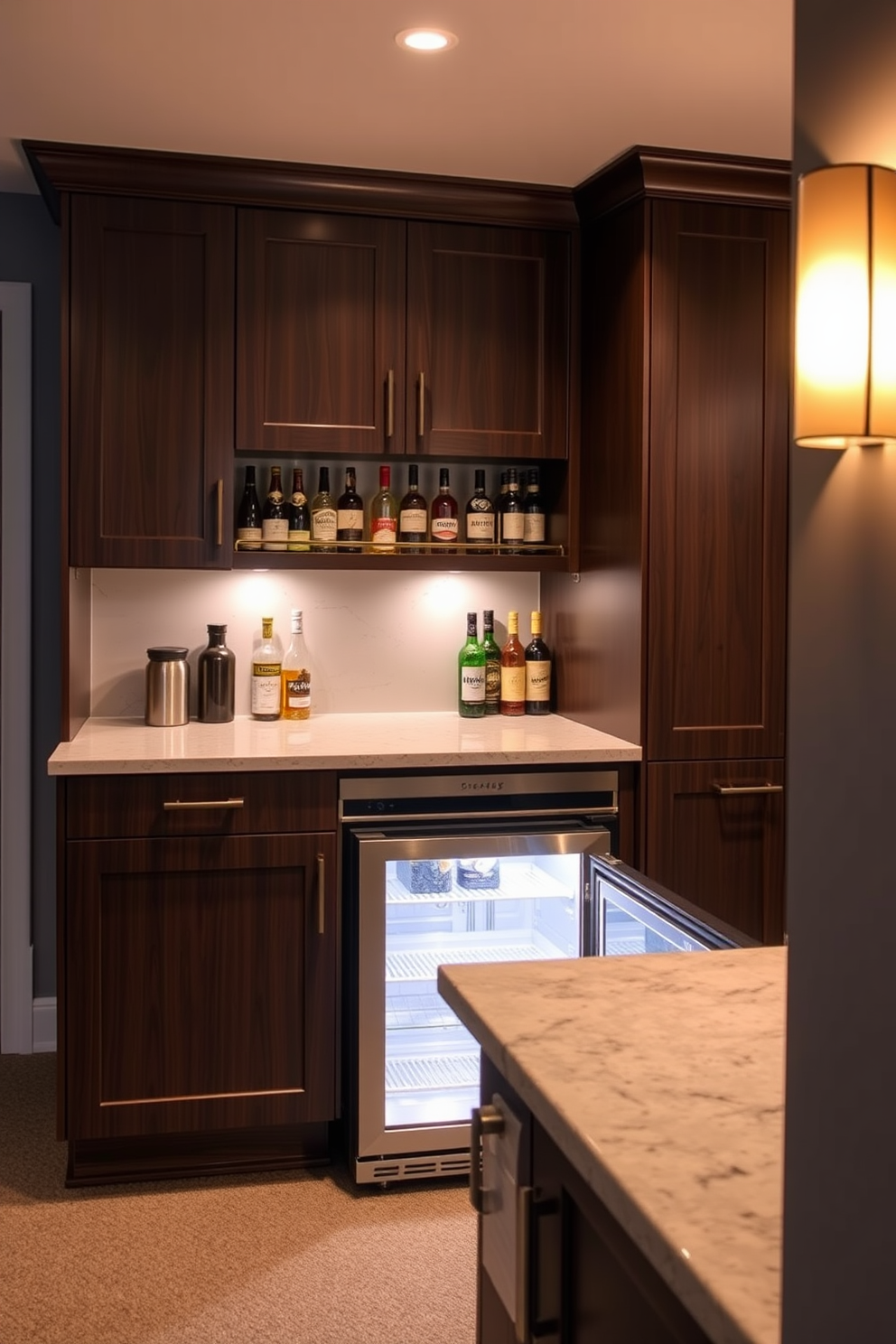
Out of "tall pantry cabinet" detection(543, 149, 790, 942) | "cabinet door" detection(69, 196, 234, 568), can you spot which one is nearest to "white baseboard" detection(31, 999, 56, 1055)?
"cabinet door" detection(69, 196, 234, 568)

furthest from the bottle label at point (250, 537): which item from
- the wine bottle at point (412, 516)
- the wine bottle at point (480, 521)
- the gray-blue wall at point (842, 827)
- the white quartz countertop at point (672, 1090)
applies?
the gray-blue wall at point (842, 827)

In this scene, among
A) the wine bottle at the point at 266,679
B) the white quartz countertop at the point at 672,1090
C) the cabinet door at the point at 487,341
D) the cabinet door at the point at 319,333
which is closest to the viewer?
the white quartz countertop at the point at 672,1090

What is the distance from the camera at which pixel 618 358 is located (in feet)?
10.9

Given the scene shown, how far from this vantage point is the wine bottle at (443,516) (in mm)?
3602

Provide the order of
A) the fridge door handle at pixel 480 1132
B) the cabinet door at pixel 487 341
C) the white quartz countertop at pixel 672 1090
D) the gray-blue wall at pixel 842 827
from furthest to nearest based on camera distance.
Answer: the cabinet door at pixel 487 341, the fridge door handle at pixel 480 1132, the white quartz countertop at pixel 672 1090, the gray-blue wall at pixel 842 827

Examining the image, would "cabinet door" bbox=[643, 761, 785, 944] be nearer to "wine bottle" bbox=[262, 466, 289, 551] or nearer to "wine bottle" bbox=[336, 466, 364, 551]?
"wine bottle" bbox=[336, 466, 364, 551]

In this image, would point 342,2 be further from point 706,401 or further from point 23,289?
point 23,289

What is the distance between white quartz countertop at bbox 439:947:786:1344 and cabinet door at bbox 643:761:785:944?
1714 millimetres

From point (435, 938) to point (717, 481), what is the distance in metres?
1.33

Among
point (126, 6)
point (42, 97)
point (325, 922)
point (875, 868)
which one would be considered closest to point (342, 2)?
point (126, 6)

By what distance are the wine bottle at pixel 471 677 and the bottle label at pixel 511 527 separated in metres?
0.24

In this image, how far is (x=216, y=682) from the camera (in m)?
3.49

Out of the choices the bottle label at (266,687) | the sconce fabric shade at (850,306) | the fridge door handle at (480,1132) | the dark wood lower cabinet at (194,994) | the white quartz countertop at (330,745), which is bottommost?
the dark wood lower cabinet at (194,994)

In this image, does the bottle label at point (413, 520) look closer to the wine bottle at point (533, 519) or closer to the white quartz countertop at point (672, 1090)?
the wine bottle at point (533, 519)
